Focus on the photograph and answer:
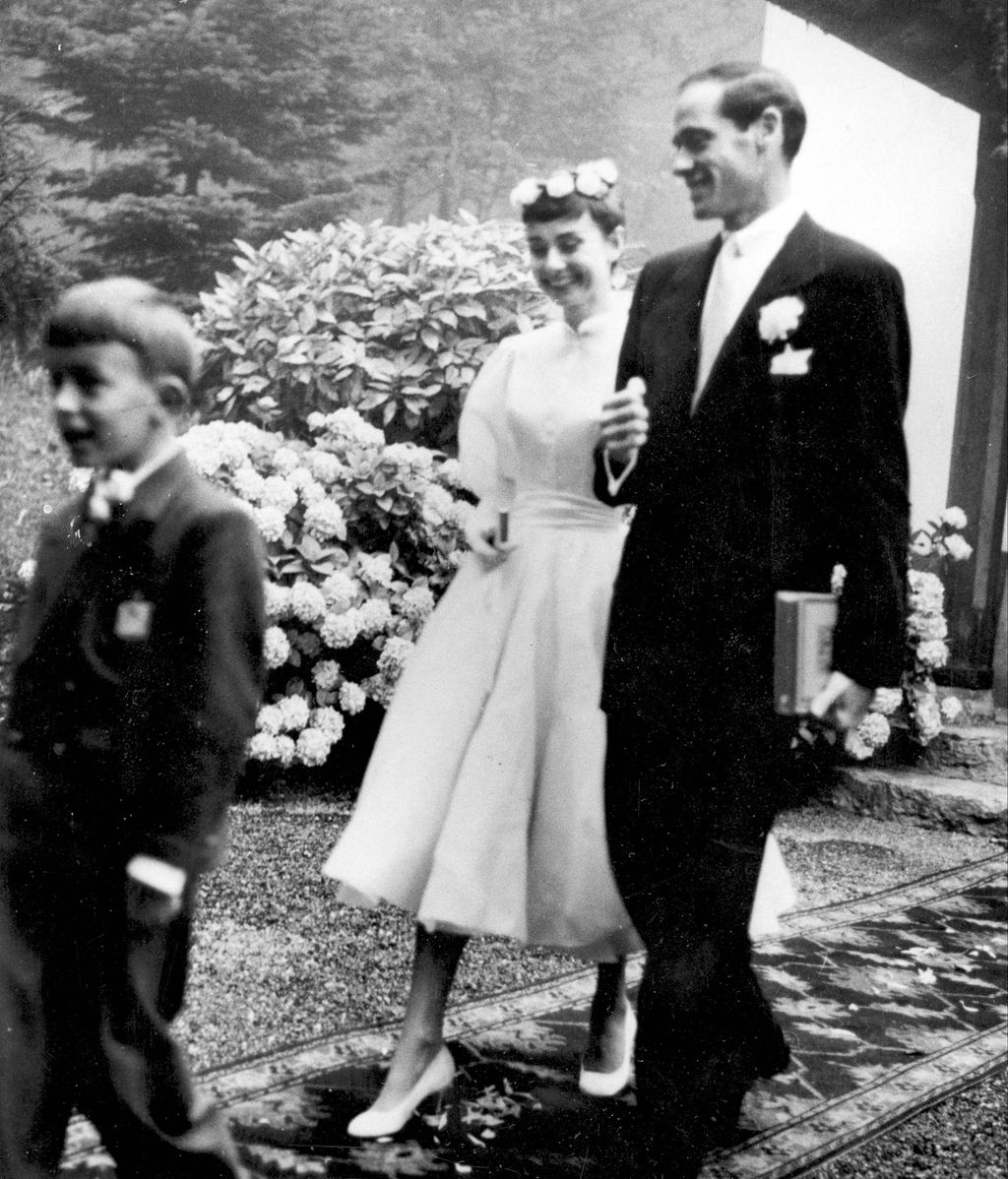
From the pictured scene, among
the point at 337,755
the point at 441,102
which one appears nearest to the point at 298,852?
the point at 337,755

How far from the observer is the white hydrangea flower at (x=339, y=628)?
67.9 inches

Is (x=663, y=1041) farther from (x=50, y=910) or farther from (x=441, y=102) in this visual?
(x=441, y=102)

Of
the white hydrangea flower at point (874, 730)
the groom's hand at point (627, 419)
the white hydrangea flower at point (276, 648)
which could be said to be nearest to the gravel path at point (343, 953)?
the white hydrangea flower at point (874, 730)

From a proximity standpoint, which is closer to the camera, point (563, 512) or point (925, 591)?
point (563, 512)

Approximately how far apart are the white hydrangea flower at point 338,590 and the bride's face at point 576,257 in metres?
0.45

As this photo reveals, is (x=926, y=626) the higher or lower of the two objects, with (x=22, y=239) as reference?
lower

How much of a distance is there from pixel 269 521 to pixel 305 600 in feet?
0.56

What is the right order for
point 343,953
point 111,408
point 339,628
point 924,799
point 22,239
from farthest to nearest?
point 924,799 < point 343,953 < point 339,628 < point 22,239 < point 111,408

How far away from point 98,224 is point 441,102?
467 millimetres

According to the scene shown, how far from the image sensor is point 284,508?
155cm

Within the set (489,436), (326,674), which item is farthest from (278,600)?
(489,436)

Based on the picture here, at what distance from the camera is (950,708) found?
2203 millimetres

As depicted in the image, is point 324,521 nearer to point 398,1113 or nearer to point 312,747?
point 312,747

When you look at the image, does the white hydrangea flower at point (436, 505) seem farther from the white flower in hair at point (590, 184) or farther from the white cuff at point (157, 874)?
the white cuff at point (157, 874)
